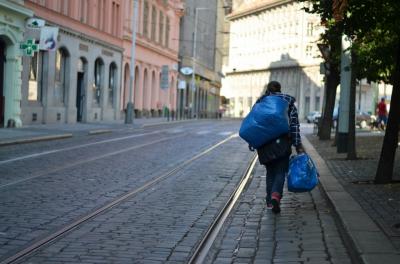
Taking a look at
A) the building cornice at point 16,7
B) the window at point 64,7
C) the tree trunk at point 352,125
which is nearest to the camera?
the tree trunk at point 352,125

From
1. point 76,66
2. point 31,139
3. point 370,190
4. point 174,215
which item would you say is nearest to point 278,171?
point 174,215

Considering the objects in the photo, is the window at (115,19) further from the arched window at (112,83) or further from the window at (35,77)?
the window at (35,77)

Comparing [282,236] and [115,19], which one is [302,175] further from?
[115,19]

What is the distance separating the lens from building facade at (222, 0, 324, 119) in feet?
358

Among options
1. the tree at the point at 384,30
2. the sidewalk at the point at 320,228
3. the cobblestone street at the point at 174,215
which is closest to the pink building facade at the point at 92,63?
the cobblestone street at the point at 174,215

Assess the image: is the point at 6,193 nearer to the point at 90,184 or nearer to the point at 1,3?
the point at 90,184

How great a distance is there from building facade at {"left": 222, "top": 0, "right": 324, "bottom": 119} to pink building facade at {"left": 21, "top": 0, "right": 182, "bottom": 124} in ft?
143

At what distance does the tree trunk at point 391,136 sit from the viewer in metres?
12.0

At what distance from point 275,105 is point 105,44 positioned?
36.9m

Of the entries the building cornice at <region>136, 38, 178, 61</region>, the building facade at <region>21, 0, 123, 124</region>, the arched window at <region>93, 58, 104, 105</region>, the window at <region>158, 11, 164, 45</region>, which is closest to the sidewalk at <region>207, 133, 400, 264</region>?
the building facade at <region>21, 0, 123, 124</region>

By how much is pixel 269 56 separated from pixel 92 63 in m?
81.6

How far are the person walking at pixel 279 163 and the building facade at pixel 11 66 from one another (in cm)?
2196

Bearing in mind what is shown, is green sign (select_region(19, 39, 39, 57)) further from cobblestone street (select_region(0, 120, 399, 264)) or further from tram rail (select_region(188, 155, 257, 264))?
tram rail (select_region(188, 155, 257, 264))

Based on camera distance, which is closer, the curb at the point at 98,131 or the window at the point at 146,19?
the curb at the point at 98,131
